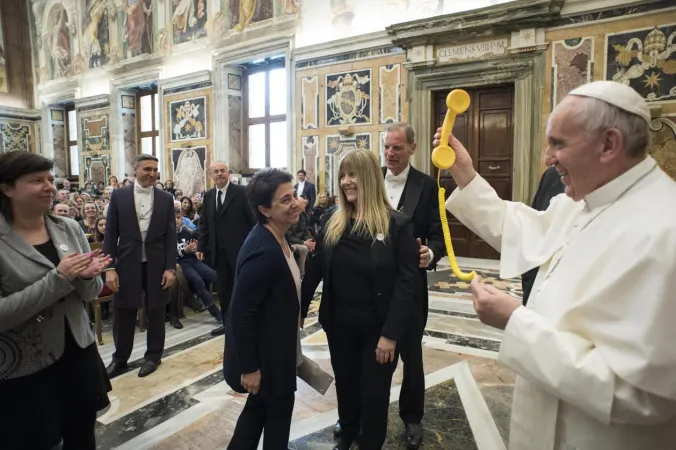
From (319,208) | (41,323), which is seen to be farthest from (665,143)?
(41,323)

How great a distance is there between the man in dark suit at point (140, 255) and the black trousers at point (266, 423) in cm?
196

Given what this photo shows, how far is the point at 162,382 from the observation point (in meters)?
3.50

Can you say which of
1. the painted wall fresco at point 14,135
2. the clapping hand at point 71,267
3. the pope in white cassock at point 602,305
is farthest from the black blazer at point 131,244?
the painted wall fresco at point 14,135

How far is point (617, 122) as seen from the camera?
1168mm

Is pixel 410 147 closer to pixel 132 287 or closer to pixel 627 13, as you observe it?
pixel 132 287

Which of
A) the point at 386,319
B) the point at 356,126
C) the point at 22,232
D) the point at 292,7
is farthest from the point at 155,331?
the point at 292,7

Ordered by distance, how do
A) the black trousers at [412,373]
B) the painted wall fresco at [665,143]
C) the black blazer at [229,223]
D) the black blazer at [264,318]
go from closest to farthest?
the black blazer at [264,318]
the black trousers at [412,373]
the black blazer at [229,223]
the painted wall fresco at [665,143]

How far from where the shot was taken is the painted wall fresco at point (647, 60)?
21.3ft

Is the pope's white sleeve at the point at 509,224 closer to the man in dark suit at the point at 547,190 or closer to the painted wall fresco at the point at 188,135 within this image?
the man in dark suit at the point at 547,190

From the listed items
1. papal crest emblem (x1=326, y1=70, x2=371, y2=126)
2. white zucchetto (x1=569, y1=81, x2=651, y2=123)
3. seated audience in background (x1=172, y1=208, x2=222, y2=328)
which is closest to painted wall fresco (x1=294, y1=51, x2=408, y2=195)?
papal crest emblem (x1=326, y1=70, x2=371, y2=126)

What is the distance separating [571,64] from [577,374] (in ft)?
24.5

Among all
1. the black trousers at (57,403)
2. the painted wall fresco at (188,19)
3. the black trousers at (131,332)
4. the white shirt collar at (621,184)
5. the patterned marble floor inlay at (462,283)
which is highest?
the painted wall fresco at (188,19)

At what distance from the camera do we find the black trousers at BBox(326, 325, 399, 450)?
2230 millimetres

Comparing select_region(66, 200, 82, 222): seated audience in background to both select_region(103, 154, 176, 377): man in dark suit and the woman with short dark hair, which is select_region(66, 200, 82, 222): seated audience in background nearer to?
select_region(103, 154, 176, 377): man in dark suit
